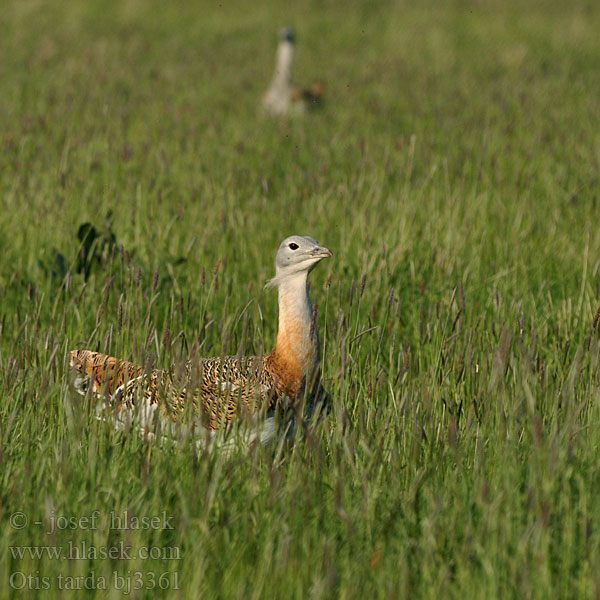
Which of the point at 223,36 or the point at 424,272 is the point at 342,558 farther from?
the point at 223,36

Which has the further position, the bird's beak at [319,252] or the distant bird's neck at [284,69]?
the distant bird's neck at [284,69]

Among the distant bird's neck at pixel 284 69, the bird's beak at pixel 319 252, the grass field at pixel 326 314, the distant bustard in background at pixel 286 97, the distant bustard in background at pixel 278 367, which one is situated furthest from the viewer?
the distant bird's neck at pixel 284 69

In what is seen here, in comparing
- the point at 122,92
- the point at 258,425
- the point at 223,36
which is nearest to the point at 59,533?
the point at 258,425

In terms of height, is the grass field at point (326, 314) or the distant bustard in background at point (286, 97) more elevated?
the distant bustard in background at point (286, 97)

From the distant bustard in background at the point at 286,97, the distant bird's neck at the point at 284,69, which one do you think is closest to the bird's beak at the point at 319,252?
the distant bustard in background at the point at 286,97

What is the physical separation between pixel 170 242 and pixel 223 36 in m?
12.5

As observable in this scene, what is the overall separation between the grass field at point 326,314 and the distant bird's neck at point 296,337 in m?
0.08

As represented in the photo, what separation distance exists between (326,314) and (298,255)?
266 mm

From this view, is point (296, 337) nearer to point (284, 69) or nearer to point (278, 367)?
point (278, 367)

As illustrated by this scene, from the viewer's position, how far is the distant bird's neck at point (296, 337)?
3.65 meters

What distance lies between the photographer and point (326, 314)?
12.2 ft

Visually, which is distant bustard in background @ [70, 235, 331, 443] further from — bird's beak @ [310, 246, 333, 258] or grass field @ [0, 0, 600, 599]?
grass field @ [0, 0, 600, 599]

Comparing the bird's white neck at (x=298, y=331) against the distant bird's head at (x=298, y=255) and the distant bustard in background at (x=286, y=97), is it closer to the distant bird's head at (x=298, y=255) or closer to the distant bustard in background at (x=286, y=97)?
the distant bird's head at (x=298, y=255)

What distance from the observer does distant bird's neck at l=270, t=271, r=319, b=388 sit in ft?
12.0
